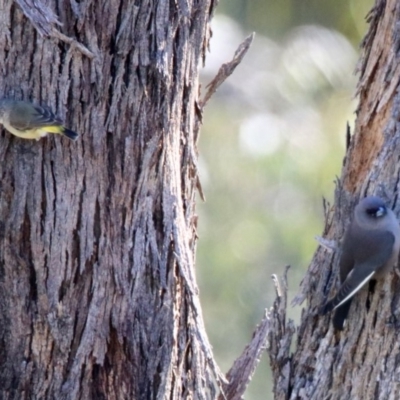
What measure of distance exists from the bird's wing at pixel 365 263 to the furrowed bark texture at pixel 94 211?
0.72 metres

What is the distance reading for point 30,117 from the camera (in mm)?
3297

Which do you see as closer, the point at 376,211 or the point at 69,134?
the point at 69,134

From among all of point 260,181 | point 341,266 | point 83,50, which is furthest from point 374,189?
point 260,181

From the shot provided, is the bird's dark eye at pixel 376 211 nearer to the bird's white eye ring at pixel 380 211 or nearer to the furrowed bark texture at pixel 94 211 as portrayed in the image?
the bird's white eye ring at pixel 380 211

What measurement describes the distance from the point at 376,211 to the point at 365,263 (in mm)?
238

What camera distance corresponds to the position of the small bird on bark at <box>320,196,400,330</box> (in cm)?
402

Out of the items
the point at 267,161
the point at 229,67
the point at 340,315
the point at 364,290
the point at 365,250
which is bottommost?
the point at 340,315

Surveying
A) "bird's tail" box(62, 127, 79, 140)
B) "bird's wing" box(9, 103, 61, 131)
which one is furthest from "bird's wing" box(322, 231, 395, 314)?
"bird's wing" box(9, 103, 61, 131)

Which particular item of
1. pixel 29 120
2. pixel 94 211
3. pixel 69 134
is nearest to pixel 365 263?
pixel 94 211

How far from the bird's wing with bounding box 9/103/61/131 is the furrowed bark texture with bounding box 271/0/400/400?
59.6 inches

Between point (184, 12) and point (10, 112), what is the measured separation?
0.81 metres

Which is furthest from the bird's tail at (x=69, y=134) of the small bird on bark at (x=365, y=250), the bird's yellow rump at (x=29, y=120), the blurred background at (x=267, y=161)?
the blurred background at (x=267, y=161)

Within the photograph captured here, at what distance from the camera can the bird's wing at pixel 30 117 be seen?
10.9ft

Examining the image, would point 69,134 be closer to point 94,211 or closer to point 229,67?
point 94,211
